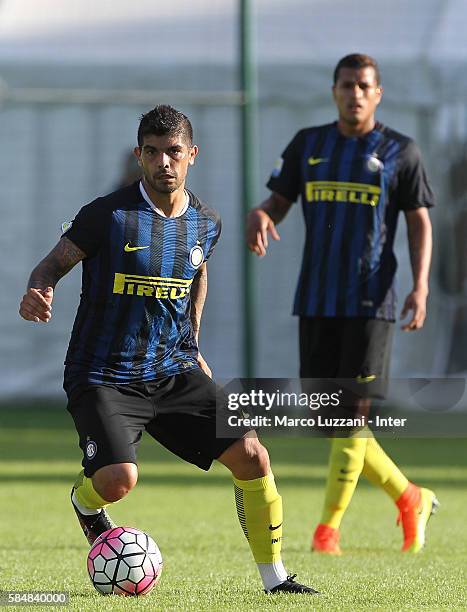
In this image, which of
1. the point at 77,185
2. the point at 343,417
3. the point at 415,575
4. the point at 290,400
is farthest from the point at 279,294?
the point at 415,575

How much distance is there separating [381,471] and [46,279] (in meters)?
2.62

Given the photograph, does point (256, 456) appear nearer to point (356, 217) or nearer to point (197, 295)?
point (197, 295)

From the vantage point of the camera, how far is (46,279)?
5141 mm

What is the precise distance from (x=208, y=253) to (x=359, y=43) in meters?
10.3

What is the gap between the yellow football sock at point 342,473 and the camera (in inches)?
275

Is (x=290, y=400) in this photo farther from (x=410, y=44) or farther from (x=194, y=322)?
(x=410, y=44)

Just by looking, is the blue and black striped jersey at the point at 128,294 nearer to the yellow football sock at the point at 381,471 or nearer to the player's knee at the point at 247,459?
the player's knee at the point at 247,459

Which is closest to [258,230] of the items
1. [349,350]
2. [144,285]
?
[349,350]

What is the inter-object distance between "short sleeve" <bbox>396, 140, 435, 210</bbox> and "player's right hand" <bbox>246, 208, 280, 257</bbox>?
25.4 inches

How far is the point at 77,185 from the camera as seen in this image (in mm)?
16062

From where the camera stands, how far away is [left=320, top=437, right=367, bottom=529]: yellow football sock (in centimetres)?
697

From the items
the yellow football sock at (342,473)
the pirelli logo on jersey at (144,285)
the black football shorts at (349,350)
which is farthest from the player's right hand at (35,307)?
the yellow football sock at (342,473)

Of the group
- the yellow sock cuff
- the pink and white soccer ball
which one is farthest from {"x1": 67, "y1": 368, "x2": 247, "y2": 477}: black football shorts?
the pink and white soccer ball

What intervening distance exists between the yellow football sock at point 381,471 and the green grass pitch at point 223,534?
11.0 inches
